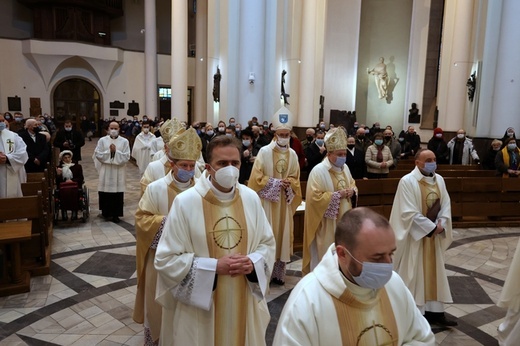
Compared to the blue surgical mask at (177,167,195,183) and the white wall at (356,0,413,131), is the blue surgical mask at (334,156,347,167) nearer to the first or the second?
the blue surgical mask at (177,167,195,183)

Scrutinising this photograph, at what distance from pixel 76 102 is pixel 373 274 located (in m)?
28.6

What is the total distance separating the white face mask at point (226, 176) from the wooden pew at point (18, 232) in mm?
3544

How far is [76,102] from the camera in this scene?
2716cm

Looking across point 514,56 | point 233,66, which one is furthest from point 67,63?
point 514,56

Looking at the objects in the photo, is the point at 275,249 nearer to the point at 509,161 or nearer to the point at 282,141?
the point at 282,141

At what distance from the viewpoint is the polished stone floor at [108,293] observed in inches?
172

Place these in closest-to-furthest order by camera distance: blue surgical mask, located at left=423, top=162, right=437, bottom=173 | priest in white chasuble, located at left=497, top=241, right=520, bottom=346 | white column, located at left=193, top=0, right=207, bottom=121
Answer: priest in white chasuble, located at left=497, top=241, right=520, bottom=346 < blue surgical mask, located at left=423, top=162, right=437, bottom=173 < white column, located at left=193, top=0, right=207, bottom=121

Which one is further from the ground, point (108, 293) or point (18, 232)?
point (18, 232)

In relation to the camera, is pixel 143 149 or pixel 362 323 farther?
pixel 143 149

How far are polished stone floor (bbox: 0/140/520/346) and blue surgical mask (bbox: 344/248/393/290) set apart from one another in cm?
289

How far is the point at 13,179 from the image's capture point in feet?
21.9

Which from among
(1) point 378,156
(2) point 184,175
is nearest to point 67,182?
(2) point 184,175

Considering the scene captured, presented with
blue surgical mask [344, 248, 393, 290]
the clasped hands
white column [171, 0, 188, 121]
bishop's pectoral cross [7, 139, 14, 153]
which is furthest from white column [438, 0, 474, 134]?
blue surgical mask [344, 248, 393, 290]

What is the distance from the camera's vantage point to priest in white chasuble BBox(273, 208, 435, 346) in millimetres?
1749
